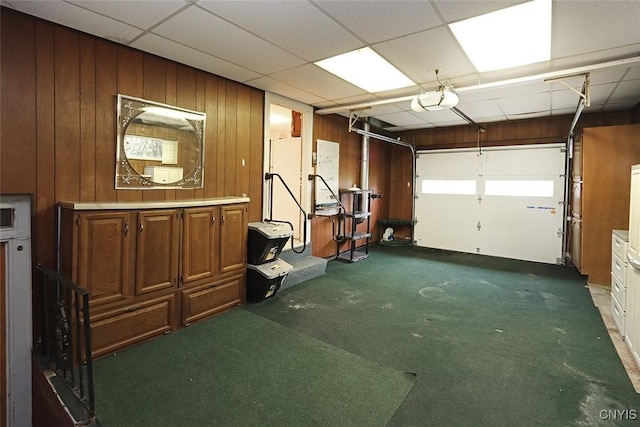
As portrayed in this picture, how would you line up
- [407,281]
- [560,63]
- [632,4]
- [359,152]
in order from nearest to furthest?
[632,4] → [560,63] → [407,281] → [359,152]

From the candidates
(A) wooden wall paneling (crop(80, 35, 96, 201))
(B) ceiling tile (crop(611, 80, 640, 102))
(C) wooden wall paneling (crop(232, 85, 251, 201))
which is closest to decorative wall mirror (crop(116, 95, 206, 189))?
(A) wooden wall paneling (crop(80, 35, 96, 201))

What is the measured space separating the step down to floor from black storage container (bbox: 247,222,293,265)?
632mm

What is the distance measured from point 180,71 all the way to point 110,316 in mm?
2453

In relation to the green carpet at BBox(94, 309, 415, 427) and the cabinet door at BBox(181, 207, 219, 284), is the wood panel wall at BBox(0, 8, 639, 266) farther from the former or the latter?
the green carpet at BBox(94, 309, 415, 427)

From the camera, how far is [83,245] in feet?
8.04

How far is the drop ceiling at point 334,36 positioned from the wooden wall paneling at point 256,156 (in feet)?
0.83

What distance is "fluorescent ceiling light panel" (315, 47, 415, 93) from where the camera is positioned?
3.23 meters

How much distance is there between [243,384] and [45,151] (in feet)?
7.69

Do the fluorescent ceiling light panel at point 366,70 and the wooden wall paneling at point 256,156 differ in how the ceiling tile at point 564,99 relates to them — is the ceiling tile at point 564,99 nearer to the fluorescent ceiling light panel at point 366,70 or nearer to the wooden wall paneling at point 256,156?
the fluorescent ceiling light panel at point 366,70

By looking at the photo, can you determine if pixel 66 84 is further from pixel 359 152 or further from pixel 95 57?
pixel 359 152

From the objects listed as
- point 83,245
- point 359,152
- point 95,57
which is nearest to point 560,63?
point 359,152

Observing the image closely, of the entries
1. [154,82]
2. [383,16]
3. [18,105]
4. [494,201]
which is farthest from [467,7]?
[494,201]

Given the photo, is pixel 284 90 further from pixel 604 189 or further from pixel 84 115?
pixel 604 189

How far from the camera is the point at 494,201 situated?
6539 mm
